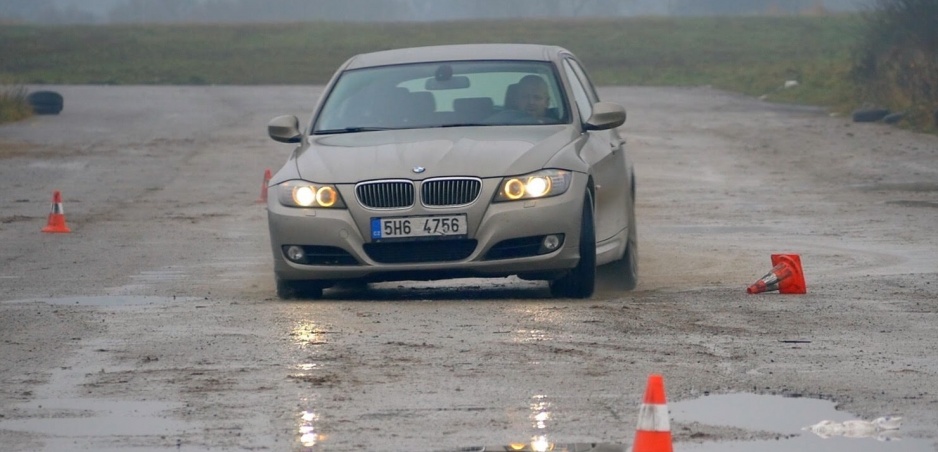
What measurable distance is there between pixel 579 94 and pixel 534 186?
5.76 feet

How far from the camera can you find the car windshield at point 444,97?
1017 centimetres

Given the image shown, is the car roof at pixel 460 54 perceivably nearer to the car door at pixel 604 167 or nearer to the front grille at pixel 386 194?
the car door at pixel 604 167

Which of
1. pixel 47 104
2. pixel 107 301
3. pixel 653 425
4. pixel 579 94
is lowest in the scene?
pixel 47 104

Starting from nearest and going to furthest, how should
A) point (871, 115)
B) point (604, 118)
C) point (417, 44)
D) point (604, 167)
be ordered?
1. point (604, 167)
2. point (604, 118)
3. point (871, 115)
4. point (417, 44)

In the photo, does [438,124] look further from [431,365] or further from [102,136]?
[102,136]

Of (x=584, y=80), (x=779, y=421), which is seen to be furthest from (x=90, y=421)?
(x=584, y=80)

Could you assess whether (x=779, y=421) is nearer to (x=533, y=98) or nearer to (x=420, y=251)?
(x=420, y=251)

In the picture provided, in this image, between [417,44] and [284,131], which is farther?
[417,44]

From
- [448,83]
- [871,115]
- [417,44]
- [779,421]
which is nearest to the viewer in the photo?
[779,421]

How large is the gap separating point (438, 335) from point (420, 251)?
1.27 meters

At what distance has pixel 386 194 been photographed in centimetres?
905

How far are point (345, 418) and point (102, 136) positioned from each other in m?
23.0

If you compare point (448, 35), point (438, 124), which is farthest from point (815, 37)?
point (438, 124)

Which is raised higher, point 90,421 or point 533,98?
point 90,421
